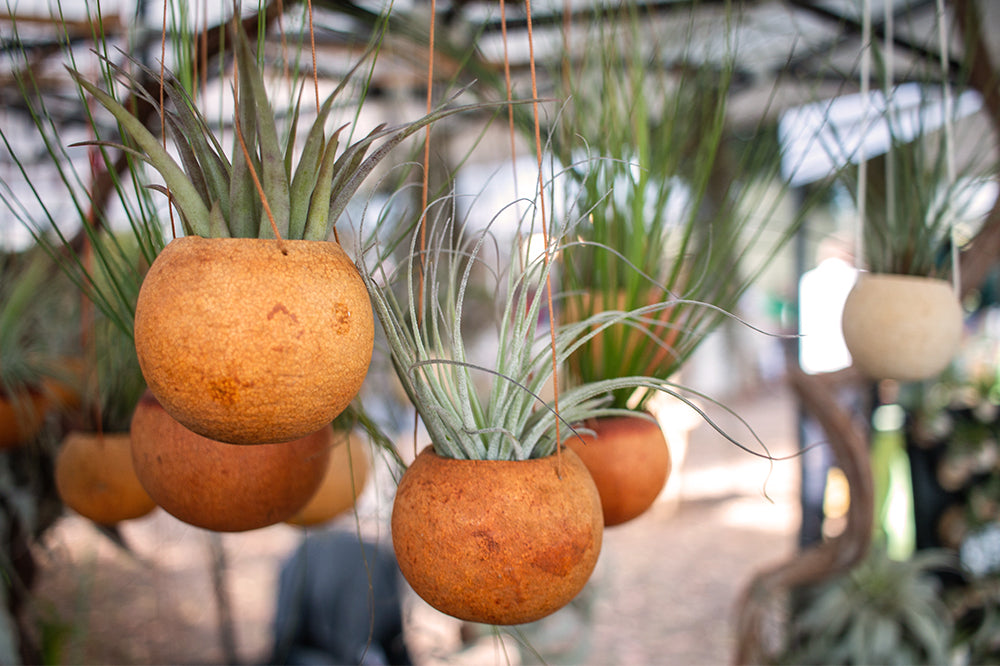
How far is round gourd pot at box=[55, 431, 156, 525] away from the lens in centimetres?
68

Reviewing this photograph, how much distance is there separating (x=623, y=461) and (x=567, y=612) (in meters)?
1.28

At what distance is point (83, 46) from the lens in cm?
245

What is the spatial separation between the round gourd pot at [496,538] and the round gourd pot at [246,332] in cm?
10

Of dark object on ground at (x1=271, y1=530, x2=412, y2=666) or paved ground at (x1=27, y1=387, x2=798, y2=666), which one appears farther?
paved ground at (x1=27, y1=387, x2=798, y2=666)

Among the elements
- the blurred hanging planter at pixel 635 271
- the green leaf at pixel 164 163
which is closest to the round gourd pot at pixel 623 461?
A: the blurred hanging planter at pixel 635 271

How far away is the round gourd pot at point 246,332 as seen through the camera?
1.08ft

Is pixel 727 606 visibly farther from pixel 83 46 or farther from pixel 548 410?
pixel 83 46

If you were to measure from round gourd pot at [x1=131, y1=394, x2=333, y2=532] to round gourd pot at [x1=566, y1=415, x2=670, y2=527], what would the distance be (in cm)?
22

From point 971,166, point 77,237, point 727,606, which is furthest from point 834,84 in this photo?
point 77,237

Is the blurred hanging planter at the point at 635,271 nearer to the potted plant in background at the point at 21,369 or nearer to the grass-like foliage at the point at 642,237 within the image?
the grass-like foliage at the point at 642,237

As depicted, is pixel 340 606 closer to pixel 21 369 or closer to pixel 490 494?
pixel 21 369

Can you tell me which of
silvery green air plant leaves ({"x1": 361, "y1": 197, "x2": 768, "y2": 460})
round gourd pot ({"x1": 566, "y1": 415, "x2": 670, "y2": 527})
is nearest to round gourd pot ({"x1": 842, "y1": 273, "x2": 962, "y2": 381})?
round gourd pot ({"x1": 566, "y1": 415, "x2": 670, "y2": 527})

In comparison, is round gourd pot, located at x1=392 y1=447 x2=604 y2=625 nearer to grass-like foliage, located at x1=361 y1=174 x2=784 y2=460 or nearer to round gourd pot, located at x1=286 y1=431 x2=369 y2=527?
grass-like foliage, located at x1=361 y1=174 x2=784 y2=460

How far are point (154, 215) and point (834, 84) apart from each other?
3.09m
